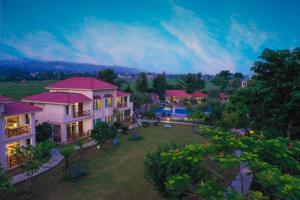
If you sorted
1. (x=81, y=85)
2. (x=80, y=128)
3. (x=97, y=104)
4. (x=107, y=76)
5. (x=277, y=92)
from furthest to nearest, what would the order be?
1. (x=107, y=76)
2. (x=97, y=104)
3. (x=81, y=85)
4. (x=80, y=128)
5. (x=277, y=92)

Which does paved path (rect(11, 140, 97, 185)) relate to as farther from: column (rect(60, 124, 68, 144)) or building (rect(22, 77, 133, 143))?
building (rect(22, 77, 133, 143))

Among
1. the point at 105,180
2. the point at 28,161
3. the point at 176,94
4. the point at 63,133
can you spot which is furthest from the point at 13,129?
the point at 176,94

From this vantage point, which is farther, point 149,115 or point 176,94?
point 176,94

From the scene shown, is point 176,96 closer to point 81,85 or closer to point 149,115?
point 149,115

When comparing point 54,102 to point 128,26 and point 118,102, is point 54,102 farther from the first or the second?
point 128,26

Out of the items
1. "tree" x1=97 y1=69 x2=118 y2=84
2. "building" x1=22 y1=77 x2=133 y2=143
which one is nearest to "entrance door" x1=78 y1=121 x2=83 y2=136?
"building" x1=22 y1=77 x2=133 y2=143

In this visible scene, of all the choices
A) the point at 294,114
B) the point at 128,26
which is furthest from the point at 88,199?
the point at 128,26

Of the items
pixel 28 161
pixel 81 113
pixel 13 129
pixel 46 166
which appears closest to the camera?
pixel 28 161
